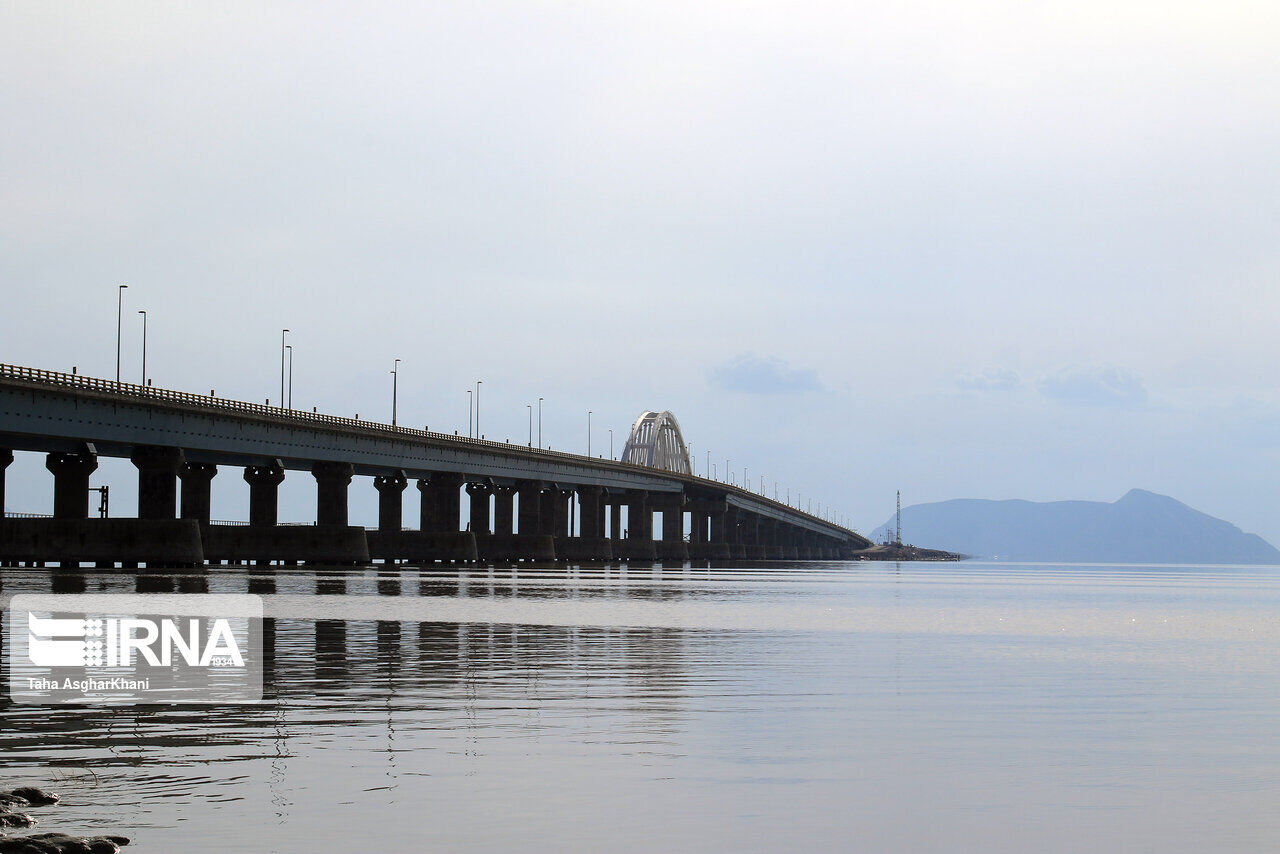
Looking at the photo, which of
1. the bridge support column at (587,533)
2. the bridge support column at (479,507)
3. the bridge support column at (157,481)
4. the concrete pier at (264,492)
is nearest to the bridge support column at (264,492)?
the concrete pier at (264,492)

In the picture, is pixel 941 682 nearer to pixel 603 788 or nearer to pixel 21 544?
pixel 603 788

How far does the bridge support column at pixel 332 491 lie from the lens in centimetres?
12075

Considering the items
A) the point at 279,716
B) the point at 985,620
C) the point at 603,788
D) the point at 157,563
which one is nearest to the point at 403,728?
the point at 279,716

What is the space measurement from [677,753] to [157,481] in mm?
87278

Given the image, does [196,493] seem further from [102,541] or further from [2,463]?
[102,541]

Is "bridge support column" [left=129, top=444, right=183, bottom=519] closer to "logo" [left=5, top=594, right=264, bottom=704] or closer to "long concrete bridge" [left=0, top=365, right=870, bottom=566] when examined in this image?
"long concrete bridge" [left=0, top=365, right=870, bottom=566]

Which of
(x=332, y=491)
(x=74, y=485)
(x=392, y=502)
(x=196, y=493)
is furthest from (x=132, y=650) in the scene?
(x=392, y=502)

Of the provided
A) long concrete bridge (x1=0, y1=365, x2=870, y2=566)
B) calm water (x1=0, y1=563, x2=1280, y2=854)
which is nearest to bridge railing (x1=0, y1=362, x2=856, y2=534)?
long concrete bridge (x1=0, y1=365, x2=870, y2=566)

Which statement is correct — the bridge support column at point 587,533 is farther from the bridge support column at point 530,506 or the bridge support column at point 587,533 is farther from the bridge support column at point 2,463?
the bridge support column at point 2,463

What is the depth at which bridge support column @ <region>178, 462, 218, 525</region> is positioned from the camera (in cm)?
11094

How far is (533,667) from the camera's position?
2919 cm

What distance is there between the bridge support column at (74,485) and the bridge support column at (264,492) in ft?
68.7

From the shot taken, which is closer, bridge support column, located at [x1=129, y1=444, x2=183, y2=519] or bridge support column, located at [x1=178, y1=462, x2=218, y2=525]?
bridge support column, located at [x1=129, y1=444, x2=183, y2=519]

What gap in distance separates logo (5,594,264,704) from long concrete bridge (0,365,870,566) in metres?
39.9
